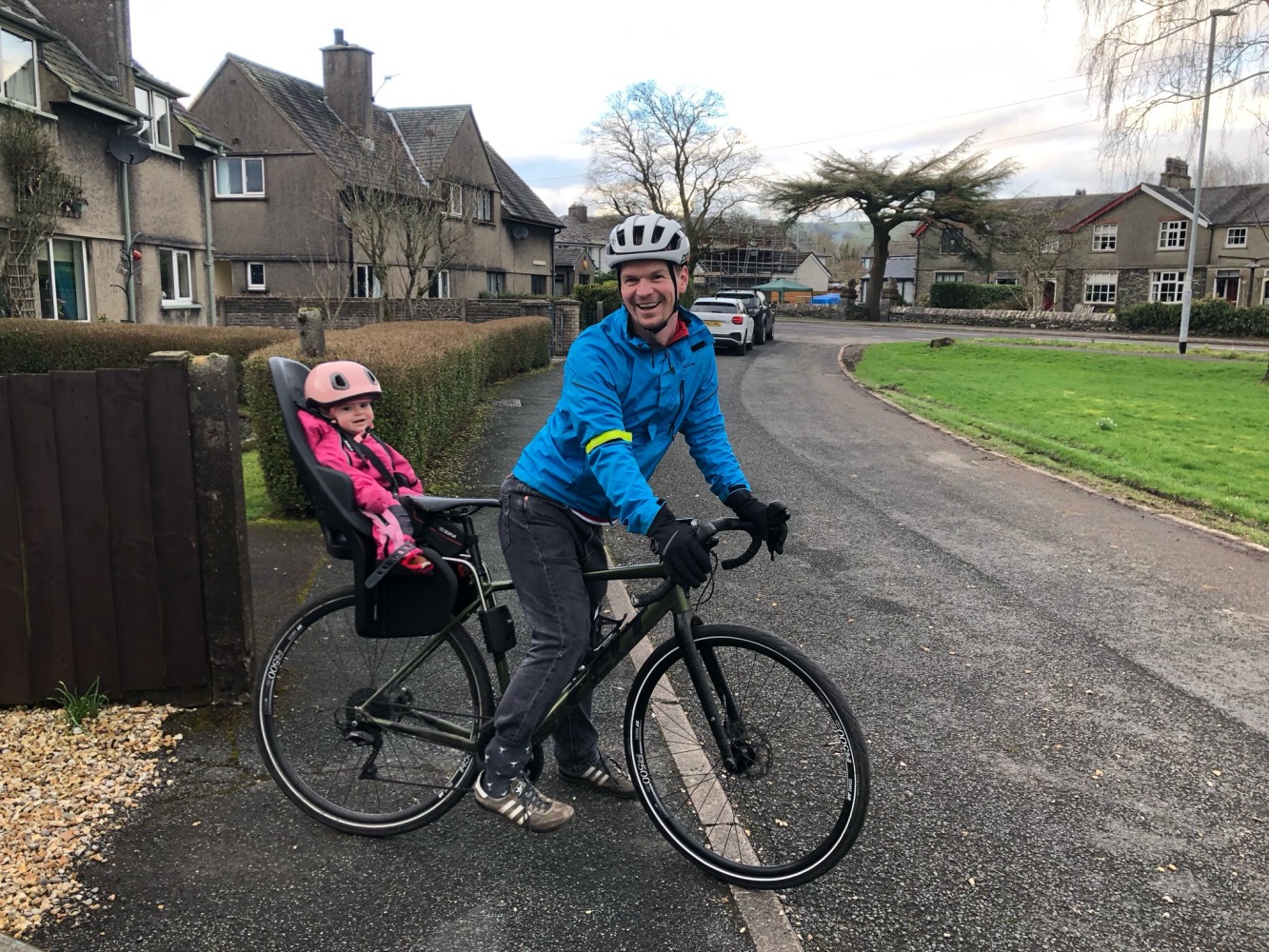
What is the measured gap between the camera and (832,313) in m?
61.6

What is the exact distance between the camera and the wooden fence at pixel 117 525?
13.2 feet

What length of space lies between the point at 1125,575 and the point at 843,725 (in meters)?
4.98

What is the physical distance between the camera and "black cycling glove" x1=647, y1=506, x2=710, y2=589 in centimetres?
274

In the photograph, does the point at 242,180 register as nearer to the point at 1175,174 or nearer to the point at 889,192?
the point at 889,192

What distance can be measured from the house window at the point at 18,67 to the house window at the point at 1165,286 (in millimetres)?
61951

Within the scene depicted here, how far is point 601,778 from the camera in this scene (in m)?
3.72

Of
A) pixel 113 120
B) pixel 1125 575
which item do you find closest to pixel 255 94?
pixel 113 120

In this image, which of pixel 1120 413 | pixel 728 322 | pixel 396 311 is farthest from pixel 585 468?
pixel 728 322

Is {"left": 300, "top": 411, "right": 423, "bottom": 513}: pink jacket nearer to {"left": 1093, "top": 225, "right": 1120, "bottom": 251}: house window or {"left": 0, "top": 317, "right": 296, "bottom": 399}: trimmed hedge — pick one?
{"left": 0, "top": 317, "right": 296, "bottom": 399}: trimmed hedge

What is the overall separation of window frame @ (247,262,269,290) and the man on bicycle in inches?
1357

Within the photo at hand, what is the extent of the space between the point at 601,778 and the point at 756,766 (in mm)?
728

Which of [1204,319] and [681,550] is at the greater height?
[1204,319]

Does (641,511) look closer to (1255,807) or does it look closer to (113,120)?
(1255,807)

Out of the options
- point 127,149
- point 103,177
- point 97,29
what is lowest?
point 103,177
